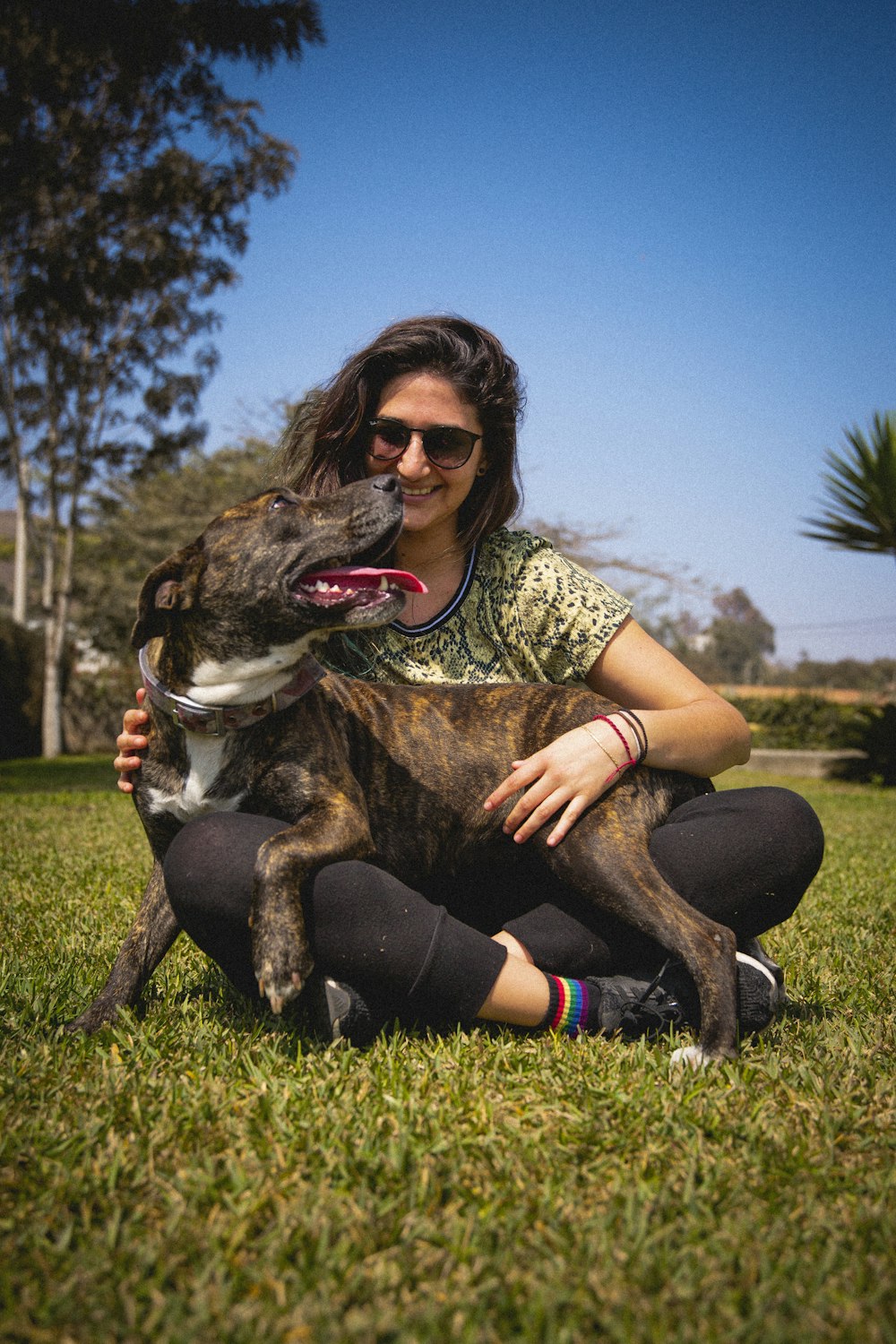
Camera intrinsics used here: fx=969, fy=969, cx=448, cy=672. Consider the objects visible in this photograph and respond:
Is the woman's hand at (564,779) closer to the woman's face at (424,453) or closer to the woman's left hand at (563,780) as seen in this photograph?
the woman's left hand at (563,780)

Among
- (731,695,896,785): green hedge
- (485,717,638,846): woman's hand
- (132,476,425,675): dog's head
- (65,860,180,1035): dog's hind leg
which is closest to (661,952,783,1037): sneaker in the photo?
(485,717,638,846): woman's hand

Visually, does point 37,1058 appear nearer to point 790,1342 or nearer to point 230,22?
point 790,1342

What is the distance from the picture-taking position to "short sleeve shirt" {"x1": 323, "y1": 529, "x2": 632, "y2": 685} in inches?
126

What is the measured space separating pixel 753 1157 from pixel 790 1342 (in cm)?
55

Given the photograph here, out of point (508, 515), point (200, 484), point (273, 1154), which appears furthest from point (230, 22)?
point (273, 1154)

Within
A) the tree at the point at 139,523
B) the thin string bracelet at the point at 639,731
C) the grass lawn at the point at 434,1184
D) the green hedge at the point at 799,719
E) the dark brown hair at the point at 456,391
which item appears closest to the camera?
the grass lawn at the point at 434,1184

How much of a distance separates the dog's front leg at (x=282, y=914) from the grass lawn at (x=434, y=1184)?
221 millimetres

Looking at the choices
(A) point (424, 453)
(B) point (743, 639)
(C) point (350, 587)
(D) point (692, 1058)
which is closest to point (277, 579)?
(C) point (350, 587)

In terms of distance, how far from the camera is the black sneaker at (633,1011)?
2598 mm

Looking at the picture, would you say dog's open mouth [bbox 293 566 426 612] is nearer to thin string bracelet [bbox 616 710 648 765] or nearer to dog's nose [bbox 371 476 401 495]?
dog's nose [bbox 371 476 401 495]

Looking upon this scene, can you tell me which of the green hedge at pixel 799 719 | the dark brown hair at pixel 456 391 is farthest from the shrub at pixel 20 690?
the dark brown hair at pixel 456 391

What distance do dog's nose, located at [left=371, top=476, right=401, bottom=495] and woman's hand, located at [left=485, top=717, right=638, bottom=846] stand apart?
0.85 meters

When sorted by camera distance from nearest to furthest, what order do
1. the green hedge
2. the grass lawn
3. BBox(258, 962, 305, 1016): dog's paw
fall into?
the grass lawn
BBox(258, 962, 305, 1016): dog's paw
the green hedge

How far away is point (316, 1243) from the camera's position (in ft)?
4.95
